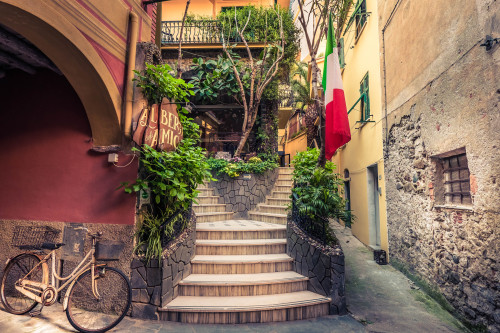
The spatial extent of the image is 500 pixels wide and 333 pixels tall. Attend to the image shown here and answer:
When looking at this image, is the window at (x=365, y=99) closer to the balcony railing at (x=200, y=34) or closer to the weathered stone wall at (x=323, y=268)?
the weathered stone wall at (x=323, y=268)

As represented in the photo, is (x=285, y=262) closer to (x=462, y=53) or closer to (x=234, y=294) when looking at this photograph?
(x=234, y=294)

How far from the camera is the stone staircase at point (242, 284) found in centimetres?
379

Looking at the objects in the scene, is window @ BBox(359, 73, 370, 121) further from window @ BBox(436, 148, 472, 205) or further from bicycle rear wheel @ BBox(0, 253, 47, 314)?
bicycle rear wheel @ BBox(0, 253, 47, 314)

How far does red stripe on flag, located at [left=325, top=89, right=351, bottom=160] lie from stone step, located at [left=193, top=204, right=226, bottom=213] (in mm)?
3842

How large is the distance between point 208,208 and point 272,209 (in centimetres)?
188

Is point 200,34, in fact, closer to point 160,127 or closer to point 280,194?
point 280,194

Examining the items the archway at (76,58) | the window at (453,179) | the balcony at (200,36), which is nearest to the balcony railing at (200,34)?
the balcony at (200,36)

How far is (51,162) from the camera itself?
420cm

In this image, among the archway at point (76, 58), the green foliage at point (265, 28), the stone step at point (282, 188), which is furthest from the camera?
the green foliage at point (265, 28)

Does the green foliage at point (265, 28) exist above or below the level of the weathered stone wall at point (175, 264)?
above

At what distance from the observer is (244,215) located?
8.30m

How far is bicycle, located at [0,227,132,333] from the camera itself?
3.54 meters

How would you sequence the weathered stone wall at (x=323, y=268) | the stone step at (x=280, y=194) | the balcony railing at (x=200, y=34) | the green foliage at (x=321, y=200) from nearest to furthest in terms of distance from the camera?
the weathered stone wall at (x=323, y=268) → the green foliage at (x=321, y=200) → the stone step at (x=280, y=194) → the balcony railing at (x=200, y=34)

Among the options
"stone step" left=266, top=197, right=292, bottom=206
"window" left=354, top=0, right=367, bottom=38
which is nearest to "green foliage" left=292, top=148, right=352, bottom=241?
"stone step" left=266, top=197, right=292, bottom=206
